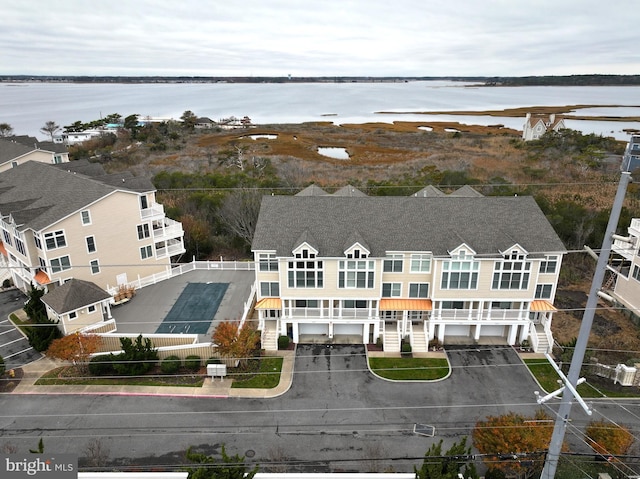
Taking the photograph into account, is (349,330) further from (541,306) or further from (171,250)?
→ (171,250)

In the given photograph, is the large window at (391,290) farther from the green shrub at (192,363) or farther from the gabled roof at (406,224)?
the green shrub at (192,363)

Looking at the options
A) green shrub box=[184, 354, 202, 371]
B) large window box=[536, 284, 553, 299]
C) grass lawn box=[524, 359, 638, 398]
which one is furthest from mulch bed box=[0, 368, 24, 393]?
large window box=[536, 284, 553, 299]

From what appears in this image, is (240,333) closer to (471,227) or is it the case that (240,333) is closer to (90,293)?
(90,293)

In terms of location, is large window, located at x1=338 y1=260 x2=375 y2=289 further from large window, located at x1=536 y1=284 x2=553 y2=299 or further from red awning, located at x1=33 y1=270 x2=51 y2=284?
red awning, located at x1=33 y1=270 x2=51 y2=284

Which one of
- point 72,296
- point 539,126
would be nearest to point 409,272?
point 72,296

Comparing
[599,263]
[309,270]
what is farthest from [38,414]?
[599,263]
